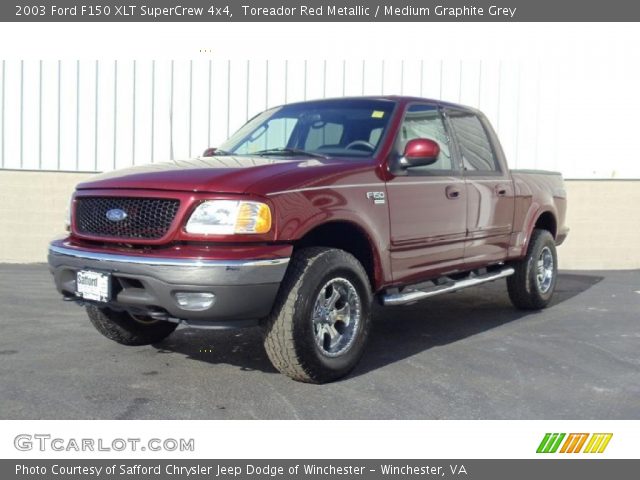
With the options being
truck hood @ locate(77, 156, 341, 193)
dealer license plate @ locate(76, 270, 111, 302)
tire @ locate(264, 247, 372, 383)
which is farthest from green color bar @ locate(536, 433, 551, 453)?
dealer license plate @ locate(76, 270, 111, 302)

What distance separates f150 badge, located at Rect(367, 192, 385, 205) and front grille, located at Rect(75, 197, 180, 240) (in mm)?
1353

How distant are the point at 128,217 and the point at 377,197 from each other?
1.66 metres

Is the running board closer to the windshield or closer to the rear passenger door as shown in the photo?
the rear passenger door

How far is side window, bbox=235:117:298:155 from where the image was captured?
5.55m

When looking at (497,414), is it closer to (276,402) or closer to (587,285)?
(276,402)

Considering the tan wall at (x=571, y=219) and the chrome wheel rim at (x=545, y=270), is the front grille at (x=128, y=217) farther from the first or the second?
the tan wall at (x=571, y=219)

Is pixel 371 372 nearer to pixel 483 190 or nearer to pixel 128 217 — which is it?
pixel 128 217

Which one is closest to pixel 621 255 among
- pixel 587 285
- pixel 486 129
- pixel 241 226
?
pixel 587 285

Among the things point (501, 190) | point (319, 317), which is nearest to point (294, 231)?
point (319, 317)

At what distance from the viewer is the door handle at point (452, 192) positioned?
18.5 ft

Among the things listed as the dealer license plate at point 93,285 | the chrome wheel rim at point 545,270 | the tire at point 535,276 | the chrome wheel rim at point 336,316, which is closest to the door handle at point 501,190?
the tire at point 535,276

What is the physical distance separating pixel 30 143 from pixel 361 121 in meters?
7.83

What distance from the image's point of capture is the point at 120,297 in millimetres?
4199

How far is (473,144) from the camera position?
21.1 ft
